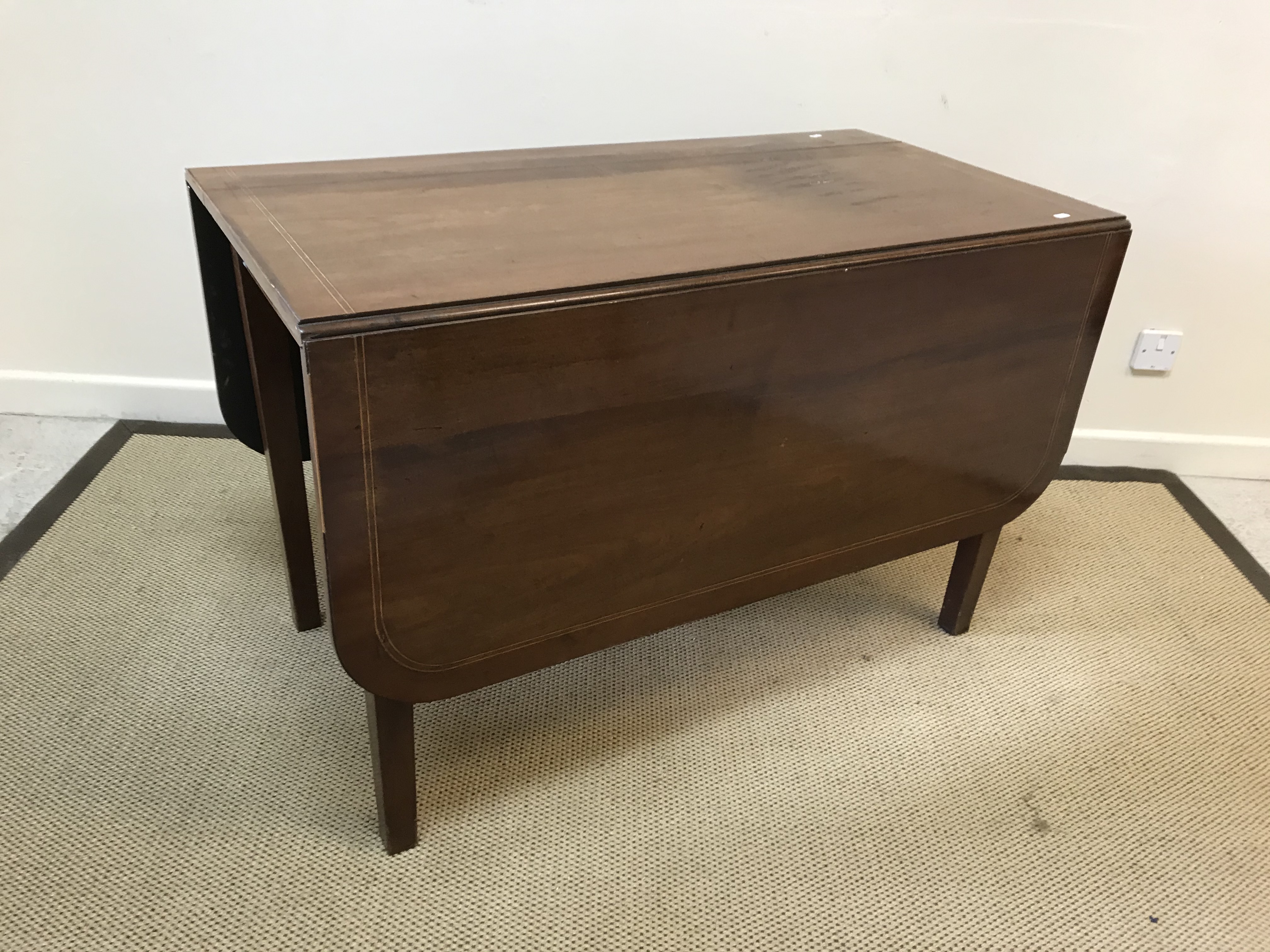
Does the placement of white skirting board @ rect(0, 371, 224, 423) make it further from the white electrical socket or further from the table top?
the white electrical socket

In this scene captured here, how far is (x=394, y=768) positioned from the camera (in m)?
1.06

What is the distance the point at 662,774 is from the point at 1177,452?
1.42 m

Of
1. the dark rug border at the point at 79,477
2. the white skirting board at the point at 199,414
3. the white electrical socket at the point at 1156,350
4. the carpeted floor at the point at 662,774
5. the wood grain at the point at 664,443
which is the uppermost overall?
the wood grain at the point at 664,443

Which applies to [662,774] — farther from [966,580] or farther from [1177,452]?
[1177,452]

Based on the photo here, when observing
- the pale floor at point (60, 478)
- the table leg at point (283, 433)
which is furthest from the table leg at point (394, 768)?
the pale floor at point (60, 478)

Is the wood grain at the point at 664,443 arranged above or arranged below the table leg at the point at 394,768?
above

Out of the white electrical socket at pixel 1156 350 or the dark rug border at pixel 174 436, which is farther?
the white electrical socket at pixel 1156 350

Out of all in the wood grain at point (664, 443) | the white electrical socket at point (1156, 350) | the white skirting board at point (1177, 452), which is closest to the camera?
the wood grain at point (664, 443)

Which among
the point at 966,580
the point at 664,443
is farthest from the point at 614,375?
the point at 966,580

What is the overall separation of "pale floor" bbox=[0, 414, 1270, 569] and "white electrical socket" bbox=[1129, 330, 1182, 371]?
29 cm

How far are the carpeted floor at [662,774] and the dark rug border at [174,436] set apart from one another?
40 millimetres

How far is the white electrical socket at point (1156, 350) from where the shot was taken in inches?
72.7

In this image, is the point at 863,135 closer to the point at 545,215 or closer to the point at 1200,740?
the point at 545,215

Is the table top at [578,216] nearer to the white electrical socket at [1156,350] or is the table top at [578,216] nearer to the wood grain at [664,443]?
the wood grain at [664,443]
